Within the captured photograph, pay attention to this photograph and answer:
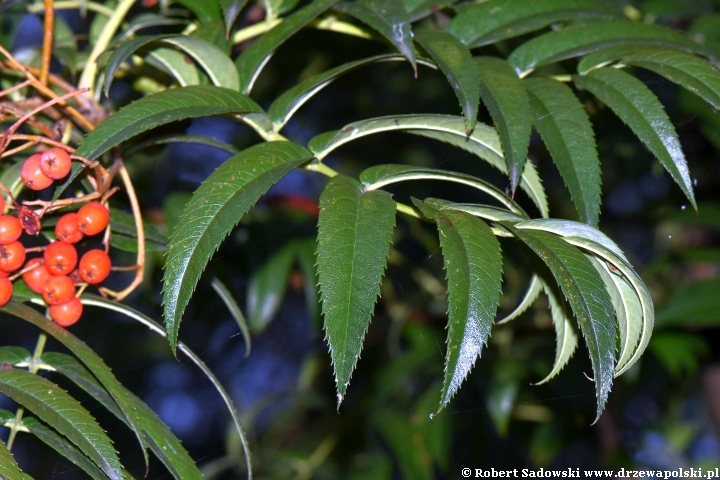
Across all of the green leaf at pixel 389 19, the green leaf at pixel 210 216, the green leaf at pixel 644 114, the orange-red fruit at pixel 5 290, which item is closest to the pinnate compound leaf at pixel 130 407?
the orange-red fruit at pixel 5 290

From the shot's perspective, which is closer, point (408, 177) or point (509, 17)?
point (408, 177)

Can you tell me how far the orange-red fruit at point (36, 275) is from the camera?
728mm

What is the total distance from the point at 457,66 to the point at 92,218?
42 cm

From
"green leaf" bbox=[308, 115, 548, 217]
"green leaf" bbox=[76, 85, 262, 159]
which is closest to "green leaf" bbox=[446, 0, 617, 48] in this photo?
"green leaf" bbox=[308, 115, 548, 217]

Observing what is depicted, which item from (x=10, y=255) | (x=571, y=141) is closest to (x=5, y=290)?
(x=10, y=255)

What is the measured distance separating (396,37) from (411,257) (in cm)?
117

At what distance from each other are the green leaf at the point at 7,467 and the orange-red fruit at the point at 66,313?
160 mm

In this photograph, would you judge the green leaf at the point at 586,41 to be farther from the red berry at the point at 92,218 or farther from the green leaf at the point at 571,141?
the red berry at the point at 92,218

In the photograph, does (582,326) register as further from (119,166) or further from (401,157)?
(401,157)

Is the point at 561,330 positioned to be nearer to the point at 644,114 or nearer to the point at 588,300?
the point at 588,300

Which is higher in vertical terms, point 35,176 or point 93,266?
point 35,176

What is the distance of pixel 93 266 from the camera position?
2.32 feet

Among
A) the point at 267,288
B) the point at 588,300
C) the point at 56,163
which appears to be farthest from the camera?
the point at 267,288

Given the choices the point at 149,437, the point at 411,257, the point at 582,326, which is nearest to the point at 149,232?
the point at 149,437
